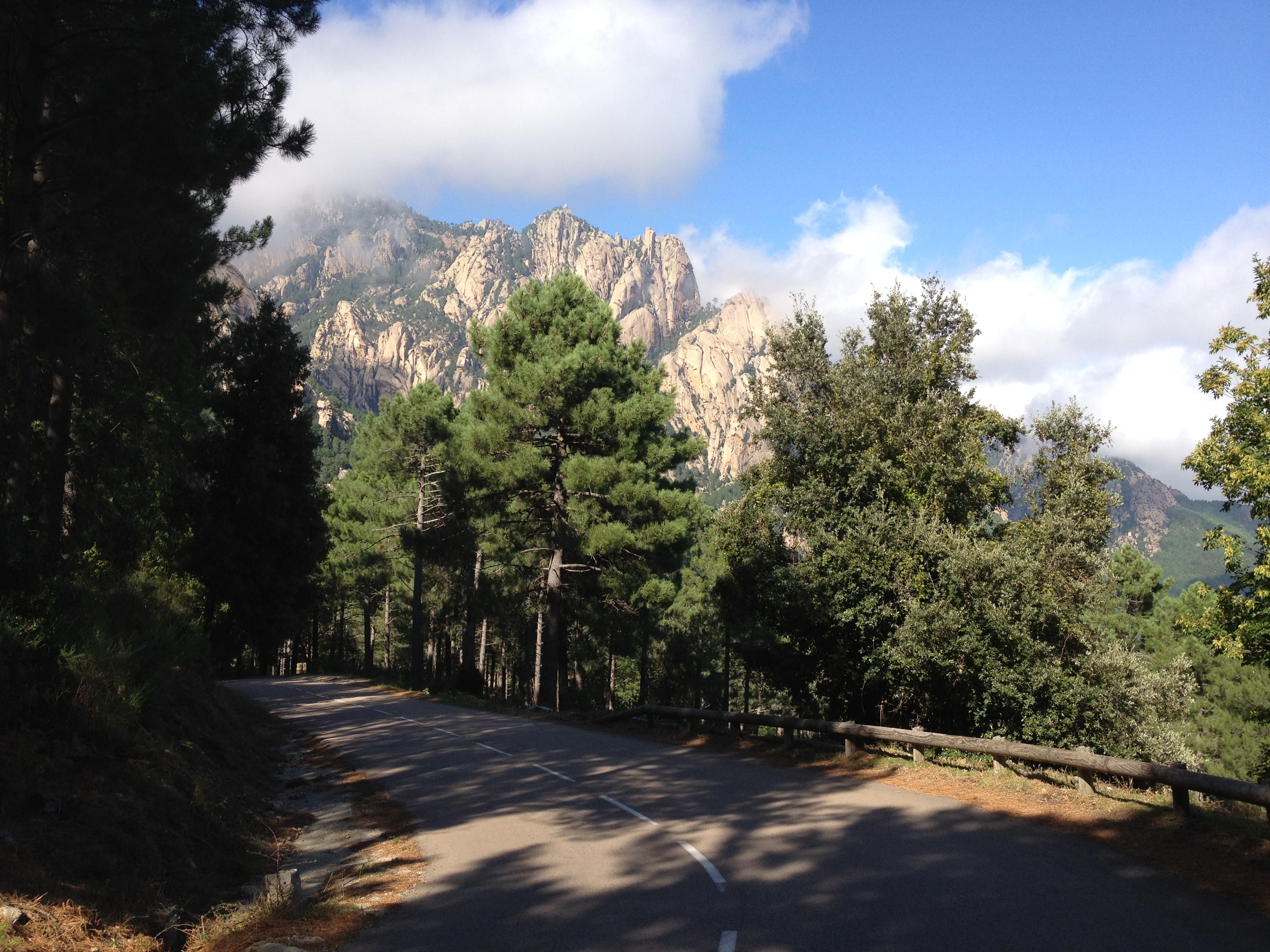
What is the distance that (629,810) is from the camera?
33.2 ft

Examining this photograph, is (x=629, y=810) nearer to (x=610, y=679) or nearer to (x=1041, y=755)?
(x=1041, y=755)

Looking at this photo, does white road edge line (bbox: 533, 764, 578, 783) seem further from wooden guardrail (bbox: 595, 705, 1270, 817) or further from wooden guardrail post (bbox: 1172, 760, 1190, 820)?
wooden guardrail post (bbox: 1172, 760, 1190, 820)

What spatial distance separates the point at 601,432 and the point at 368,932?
19.9 m

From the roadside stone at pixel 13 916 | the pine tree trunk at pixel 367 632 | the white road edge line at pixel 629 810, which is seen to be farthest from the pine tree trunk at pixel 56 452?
the pine tree trunk at pixel 367 632

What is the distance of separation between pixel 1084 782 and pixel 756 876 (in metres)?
5.79

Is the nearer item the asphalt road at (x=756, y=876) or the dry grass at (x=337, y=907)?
the asphalt road at (x=756, y=876)

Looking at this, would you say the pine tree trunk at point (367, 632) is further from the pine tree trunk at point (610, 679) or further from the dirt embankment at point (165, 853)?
the dirt embankment at point (165, 853)

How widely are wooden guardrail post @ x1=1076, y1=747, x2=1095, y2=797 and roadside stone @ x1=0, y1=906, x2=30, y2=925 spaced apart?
1077 cm

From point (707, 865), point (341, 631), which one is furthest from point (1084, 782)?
point (341, 631)

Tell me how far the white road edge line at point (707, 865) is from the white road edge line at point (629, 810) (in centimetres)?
102

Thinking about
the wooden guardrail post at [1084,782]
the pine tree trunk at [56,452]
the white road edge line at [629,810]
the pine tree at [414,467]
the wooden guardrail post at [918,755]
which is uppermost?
the pine tree at [414,467]

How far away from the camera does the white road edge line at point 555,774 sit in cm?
1248

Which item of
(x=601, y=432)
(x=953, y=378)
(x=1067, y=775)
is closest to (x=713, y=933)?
(x=1067, y=775)

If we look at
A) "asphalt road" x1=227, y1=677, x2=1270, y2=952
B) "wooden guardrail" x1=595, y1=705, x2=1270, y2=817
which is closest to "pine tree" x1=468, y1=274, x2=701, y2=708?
"wooden guardrail" x1=595, y1=705, x2=1270, y2=817
